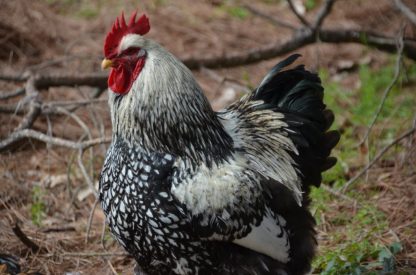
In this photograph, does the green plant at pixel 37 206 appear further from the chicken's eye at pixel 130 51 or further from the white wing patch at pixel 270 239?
the white wing patch at pixel 270 239

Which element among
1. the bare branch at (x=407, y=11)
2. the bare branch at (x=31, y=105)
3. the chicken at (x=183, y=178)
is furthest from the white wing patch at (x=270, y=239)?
the bare branch at (x=31, y=105)

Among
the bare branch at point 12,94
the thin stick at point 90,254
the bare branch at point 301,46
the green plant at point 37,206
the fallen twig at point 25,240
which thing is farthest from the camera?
the bare branch at point 301,46

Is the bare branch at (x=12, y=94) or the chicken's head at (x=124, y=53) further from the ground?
the chicken's head at (x=124, y=53)

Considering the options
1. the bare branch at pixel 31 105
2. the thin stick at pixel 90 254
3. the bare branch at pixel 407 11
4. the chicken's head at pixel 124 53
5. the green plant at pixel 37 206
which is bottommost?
the thin stick at pixel 90 254

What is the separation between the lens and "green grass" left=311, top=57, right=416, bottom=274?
4.56 metres

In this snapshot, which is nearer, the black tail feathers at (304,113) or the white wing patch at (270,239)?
the white wing patch at (270,239)

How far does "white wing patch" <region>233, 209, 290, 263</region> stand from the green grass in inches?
26.7

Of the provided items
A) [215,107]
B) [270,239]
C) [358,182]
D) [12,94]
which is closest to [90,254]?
[270,239]

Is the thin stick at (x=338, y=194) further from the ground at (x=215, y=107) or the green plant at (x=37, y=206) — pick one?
the green plant at (x=37, y=206)

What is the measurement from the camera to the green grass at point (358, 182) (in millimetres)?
4559

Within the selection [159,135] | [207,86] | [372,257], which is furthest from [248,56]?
[159,135]

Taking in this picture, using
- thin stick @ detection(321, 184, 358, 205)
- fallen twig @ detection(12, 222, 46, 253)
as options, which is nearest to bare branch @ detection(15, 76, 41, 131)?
fallen twig @ detection(12, 222, 46, 253)

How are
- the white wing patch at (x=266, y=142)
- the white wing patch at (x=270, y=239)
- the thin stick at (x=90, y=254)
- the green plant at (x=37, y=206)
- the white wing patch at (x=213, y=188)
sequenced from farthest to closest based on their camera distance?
the green plant at (x=37, y=206) < the thin stick at (x=90, y=254) < the white wing patch at (x=266, y=142) < the white wing patch at (x=270, y=239) < the white wing patch at (x=213, y=188)

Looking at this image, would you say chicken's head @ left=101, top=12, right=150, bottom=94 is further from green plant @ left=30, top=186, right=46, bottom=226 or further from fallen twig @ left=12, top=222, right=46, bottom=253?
green plant @ left=30, top=186, right=46, bottom=226
